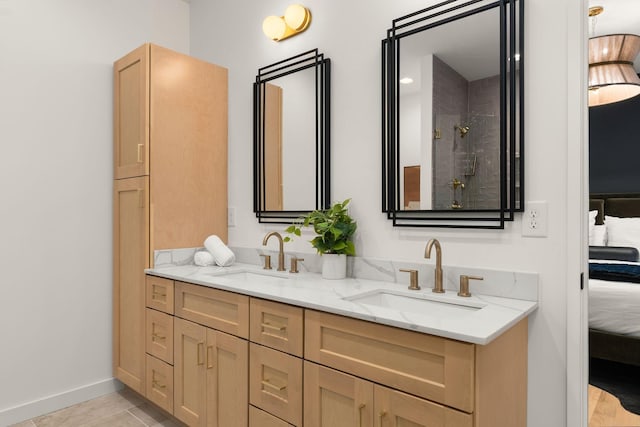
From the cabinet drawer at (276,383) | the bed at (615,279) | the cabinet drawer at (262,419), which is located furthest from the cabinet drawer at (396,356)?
the bed at (615,279)

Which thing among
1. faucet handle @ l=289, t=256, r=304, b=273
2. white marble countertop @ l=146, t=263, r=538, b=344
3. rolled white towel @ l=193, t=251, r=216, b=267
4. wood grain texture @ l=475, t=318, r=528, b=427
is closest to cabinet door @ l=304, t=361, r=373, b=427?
white marble countertop @ l=146, t=263, r=538, b=344

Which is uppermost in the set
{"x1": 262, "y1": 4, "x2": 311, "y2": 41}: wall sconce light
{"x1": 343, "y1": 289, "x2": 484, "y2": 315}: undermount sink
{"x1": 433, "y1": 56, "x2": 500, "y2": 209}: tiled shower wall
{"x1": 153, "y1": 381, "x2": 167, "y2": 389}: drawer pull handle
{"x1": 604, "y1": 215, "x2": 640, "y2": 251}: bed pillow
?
{"x1": 262, "y1": 4, "x2": 311, "y2": 41}: wall sconce light

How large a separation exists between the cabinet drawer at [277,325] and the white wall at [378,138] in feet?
1.96

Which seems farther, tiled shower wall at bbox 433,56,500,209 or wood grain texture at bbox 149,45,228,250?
wood grain texture at bbox 149,45,228,250

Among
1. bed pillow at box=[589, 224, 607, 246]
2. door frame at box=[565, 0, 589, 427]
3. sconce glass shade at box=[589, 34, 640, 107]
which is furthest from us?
bed pillow at box=[589, 224, 607, 246]

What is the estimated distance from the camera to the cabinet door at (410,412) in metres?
1.09

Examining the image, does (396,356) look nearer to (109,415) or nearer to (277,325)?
(277,325)

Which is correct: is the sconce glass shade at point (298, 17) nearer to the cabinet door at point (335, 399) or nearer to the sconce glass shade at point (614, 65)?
the cabinet door at point (335, 399)

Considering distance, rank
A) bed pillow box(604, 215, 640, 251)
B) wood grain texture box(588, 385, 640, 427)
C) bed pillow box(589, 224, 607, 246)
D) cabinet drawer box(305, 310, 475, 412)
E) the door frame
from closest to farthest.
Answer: cabinet drawer box(305, 310, 475, 412)
the door frame
wood grain texture box(588, 385, 640, 427)
bed pillow box(604, 215, 640, 251)
bed pillow box(589, 224, 607, 246)

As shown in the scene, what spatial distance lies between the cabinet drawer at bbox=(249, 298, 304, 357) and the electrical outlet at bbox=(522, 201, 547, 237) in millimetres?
886

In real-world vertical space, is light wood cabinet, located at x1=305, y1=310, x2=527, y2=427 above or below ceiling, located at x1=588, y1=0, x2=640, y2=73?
below

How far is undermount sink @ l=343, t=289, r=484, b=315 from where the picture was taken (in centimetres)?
149

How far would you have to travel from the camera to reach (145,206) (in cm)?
229

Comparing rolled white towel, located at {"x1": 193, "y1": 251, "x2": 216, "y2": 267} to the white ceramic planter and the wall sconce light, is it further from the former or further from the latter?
the wall sconce light
